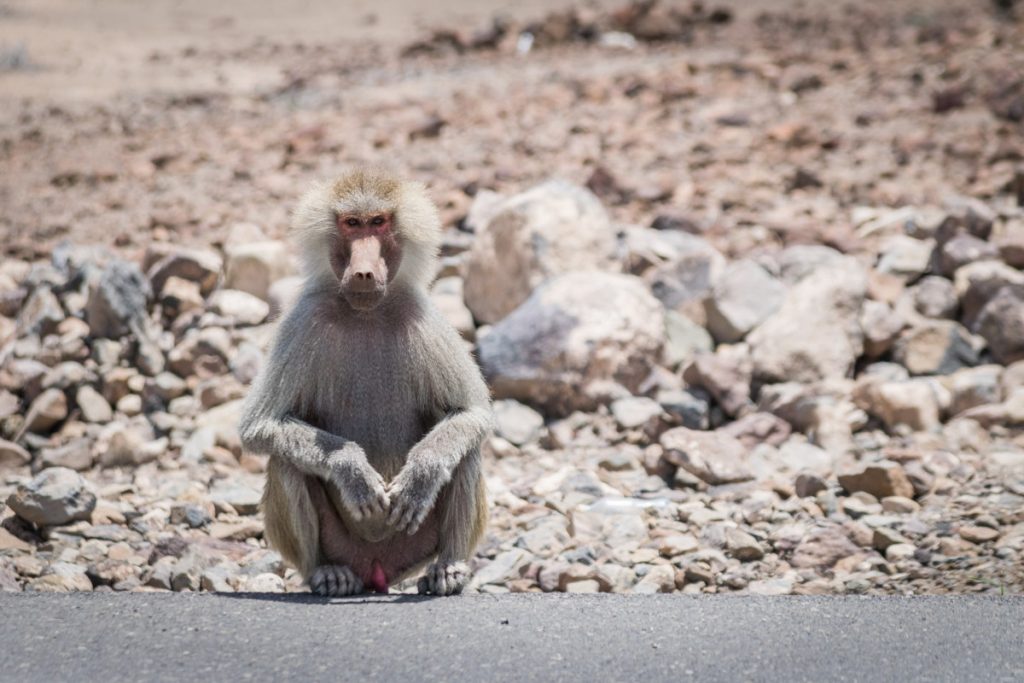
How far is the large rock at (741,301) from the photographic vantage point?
8781mm

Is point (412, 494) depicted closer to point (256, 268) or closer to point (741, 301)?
point (741, 301)

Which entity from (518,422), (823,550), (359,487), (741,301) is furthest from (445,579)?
(741,301)

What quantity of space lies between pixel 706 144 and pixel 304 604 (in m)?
9.10

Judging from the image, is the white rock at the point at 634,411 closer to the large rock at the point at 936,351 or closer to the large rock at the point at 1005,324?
the large rock at the point at 936,351

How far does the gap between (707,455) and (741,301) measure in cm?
204

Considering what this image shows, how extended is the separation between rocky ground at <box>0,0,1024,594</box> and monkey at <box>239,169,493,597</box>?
0.99 metres

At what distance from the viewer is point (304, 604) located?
4.61 m

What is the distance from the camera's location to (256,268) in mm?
9453

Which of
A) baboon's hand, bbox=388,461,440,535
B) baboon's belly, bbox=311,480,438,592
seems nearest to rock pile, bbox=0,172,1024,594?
baboon's belly, bbox=311,480,438,592

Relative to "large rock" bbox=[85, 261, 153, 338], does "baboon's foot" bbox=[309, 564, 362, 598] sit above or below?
below

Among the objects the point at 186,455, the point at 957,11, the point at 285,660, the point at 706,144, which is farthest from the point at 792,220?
the point at 957,11

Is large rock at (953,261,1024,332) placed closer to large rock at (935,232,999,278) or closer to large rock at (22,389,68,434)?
large rock at (935,232,999,278)

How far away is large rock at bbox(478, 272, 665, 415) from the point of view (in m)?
8.14

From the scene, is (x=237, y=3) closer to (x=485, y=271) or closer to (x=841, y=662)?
(x=485, y=271)
